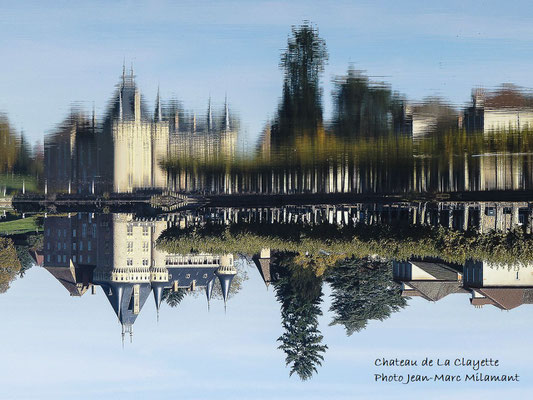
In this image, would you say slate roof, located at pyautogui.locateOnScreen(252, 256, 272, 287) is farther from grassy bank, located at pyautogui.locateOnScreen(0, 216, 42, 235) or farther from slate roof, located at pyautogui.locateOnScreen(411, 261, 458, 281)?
slate roof, located at pyautogui.locateOnScreen(411, 261, 458, 281)

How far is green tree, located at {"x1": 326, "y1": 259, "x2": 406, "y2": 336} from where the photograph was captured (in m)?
108

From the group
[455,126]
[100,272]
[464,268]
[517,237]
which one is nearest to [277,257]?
[100,272]

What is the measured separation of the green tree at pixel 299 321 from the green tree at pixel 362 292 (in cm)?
244

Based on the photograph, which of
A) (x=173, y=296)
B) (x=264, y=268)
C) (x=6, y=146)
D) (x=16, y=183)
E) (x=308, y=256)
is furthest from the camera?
(x=173, y=296)

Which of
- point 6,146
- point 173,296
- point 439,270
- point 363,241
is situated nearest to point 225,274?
point 173,296

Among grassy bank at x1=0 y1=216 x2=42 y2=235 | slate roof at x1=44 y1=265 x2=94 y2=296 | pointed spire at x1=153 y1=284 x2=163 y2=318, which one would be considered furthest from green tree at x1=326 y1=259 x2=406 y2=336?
grassy bank at x1=0 y1=216 x2=42 y2=235

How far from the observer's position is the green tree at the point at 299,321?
112 metres

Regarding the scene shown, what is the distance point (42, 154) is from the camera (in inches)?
3984

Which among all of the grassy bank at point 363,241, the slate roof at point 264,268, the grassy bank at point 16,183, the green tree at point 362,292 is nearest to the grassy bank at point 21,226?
the grassy bank at point 16,183

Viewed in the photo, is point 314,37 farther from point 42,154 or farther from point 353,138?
point 42,154

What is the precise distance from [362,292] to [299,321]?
306 inches

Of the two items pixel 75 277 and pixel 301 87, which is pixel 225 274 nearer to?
pixel 75 277

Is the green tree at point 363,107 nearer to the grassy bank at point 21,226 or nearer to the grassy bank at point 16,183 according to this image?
the grassy bank at point 16,183

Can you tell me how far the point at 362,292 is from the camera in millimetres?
109000
